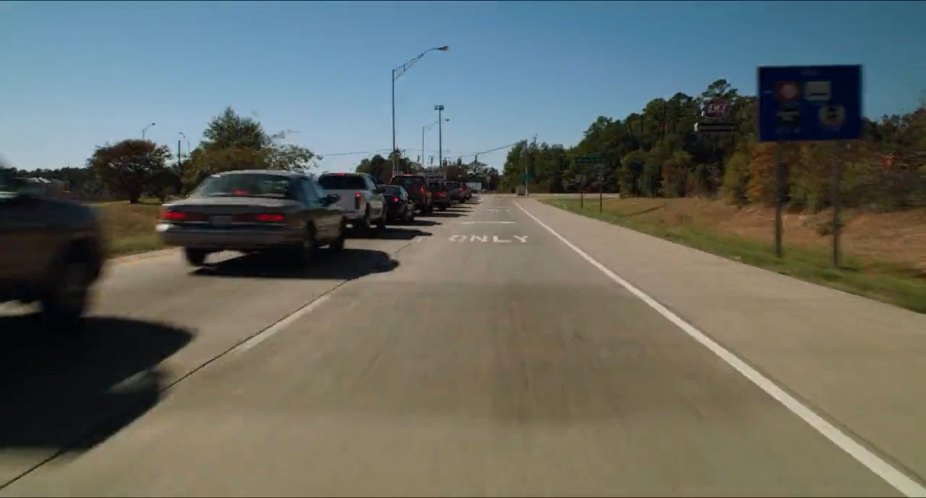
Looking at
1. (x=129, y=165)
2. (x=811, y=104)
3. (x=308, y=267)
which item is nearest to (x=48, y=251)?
(x=308, y=267)

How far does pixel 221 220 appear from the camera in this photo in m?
15.2

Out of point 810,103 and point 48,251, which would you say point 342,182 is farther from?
point 48,251

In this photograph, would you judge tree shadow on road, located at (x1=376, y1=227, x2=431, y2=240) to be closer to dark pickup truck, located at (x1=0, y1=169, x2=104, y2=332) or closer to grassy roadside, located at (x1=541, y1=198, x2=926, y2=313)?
grassy roadside, located at (x1=541, y1=198, x2=926, y2=313)

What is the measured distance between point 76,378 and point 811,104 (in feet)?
55.6

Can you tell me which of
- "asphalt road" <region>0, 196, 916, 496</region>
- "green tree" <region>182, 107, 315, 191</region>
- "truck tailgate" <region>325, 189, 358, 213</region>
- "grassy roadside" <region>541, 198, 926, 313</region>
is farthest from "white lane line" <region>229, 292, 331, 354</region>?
"green tree" <region>182, 107, 315, 191</region>

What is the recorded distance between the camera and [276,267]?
1678cm

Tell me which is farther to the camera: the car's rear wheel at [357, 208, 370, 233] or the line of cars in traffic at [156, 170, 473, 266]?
the car's rear wheel at [357, 208, 370, 233]

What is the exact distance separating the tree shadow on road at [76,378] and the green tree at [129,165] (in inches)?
2635

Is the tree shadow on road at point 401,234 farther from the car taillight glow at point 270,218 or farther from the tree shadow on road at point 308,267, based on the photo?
the car taillight glow at point 270,218

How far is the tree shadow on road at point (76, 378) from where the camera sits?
237 inches

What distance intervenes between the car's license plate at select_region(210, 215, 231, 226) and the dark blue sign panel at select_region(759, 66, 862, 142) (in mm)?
11938

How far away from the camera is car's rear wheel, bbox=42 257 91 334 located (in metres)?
8.96

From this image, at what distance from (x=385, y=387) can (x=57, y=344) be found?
3.74 m

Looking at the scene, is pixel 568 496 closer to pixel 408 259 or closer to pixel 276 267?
pixel 276 267
